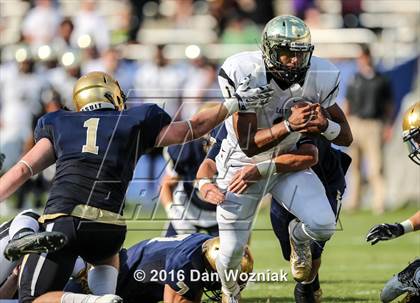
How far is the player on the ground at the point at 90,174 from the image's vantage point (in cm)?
520

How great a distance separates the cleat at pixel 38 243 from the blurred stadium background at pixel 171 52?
16.6 ft

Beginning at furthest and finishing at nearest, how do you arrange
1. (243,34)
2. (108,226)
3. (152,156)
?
(243,34) → (152,156) → (108,226)

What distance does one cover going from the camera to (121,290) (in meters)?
6.16

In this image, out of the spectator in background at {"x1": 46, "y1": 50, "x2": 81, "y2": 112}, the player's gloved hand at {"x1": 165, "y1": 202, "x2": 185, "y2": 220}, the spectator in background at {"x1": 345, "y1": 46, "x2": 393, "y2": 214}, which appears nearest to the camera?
the player's gloved hand at {"x1": 165, "y1": 202, "x2": 185, "y2": 220}

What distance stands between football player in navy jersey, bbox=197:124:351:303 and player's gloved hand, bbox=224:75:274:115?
47cm

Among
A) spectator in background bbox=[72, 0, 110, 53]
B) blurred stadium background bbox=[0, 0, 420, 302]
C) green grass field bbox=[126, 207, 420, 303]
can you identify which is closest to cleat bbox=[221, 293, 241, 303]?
green grass field bbox=[126, 207, 420, 303]

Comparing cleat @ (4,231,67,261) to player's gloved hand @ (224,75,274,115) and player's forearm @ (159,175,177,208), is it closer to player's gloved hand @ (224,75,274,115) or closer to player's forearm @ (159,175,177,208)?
player's gloved hand @ (224,75,274,115)

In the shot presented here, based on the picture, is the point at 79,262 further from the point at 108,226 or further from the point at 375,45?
the point at 375,45

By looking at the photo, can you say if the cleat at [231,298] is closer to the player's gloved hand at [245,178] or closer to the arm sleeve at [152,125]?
the player's gloved hand at [245,178]

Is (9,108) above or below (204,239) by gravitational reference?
A: below

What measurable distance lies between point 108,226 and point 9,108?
24.4ft

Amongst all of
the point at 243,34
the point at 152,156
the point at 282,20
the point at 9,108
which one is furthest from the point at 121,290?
the point at 243,34

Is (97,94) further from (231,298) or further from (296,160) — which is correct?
(231,298)

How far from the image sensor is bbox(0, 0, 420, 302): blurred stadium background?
11945mm
